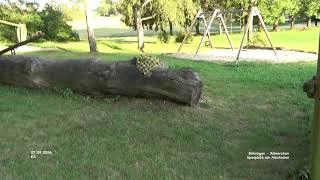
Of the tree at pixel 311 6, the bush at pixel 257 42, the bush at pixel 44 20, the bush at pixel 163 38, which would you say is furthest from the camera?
the tree at pixel 311 6

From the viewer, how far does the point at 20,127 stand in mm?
6461

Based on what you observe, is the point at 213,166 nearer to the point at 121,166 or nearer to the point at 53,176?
the point at 121,166

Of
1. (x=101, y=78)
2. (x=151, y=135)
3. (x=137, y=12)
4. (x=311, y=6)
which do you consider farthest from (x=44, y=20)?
(x=151, y=135)

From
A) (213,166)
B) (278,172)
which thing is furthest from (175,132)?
(278,172)

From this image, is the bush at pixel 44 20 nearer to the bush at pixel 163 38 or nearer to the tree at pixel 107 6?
the tree at pixel 107 6

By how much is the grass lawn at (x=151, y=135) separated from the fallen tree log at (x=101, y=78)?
16cm

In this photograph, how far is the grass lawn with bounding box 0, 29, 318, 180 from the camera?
4.95 metres

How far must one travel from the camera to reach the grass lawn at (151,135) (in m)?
4.95

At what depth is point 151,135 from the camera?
617 centimetres

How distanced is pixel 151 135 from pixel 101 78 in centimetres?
211

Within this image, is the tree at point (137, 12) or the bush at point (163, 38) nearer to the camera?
the tree at point (137, 12)

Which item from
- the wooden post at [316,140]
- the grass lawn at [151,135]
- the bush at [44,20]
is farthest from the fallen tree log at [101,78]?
the bush at [44,20]

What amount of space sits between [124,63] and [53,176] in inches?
137

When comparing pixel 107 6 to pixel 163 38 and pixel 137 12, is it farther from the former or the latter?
pixel 137 12
